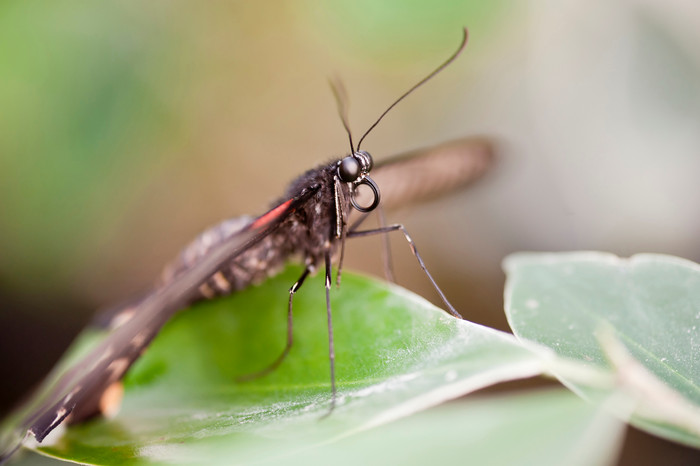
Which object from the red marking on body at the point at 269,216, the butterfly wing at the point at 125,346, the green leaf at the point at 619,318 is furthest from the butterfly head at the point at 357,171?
the green leaf at the point at 619,318

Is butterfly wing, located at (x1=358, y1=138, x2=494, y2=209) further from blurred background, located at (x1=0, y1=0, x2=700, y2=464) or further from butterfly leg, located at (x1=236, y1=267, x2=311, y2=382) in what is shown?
butterfly leg, located at (x1=236, y1=267, x2=311, y2=382)

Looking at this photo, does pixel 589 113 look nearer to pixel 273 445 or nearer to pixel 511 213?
pixel 511 213

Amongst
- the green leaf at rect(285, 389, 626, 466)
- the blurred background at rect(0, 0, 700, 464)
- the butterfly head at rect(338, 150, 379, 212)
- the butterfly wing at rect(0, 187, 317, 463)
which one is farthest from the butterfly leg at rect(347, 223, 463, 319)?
the blurred background at rect(0, 0, 700, 464)

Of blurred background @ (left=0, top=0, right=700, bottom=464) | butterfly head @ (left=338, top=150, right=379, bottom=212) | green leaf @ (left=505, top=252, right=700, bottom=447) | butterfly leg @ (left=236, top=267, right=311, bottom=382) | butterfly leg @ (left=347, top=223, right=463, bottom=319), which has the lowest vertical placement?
green leaf @ (left=505, top=252, right=700, bottom=447)

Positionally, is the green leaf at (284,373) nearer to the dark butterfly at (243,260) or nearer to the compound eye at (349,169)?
the dark butterfly at (243,260)

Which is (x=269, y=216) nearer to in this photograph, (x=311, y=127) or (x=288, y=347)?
(x=288, y=347)

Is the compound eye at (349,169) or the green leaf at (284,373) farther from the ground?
the compound eye at (349,169)

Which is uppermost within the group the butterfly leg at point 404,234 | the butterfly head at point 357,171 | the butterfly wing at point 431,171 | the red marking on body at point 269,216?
the butterfly wing at point 431,171
